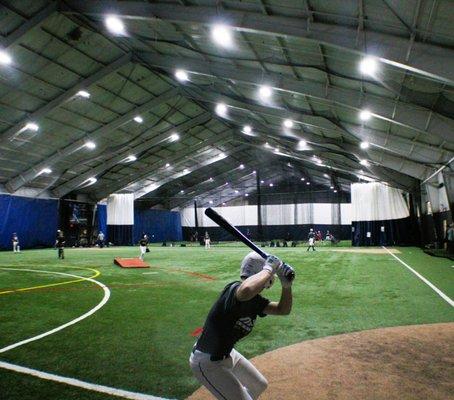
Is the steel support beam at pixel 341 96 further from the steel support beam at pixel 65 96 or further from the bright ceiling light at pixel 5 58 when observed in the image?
the bright ceiling light at pixel 5 58

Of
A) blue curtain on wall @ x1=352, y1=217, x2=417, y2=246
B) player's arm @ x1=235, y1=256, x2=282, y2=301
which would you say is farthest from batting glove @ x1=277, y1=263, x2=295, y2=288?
blue curtain on wall @ x1=352, y1=217, x2=417, y2=246

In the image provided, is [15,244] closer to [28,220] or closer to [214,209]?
[28,220]

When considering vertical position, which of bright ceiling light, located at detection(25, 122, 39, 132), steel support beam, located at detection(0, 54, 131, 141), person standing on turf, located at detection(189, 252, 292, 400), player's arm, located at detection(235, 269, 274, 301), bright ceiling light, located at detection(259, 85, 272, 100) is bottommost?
person standing on turf, located at detection(189, 252, 292, 400)

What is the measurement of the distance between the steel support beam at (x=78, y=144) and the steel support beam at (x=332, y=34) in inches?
554

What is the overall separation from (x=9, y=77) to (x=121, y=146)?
13741 mm

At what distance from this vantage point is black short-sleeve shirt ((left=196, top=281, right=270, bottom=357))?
120 inches

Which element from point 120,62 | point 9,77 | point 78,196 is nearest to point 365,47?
point 120,62

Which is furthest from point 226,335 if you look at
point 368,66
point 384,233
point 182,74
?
point 384,233

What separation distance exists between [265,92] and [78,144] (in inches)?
748

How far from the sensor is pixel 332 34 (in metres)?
11.6

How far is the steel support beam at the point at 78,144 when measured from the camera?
2827cm

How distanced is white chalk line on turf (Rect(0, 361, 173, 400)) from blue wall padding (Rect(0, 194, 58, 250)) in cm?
3732

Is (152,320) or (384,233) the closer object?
→ (152,320)

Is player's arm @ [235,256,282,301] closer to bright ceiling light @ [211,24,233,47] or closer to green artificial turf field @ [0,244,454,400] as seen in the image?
green artificial turf field @ [0,244,454,400]
